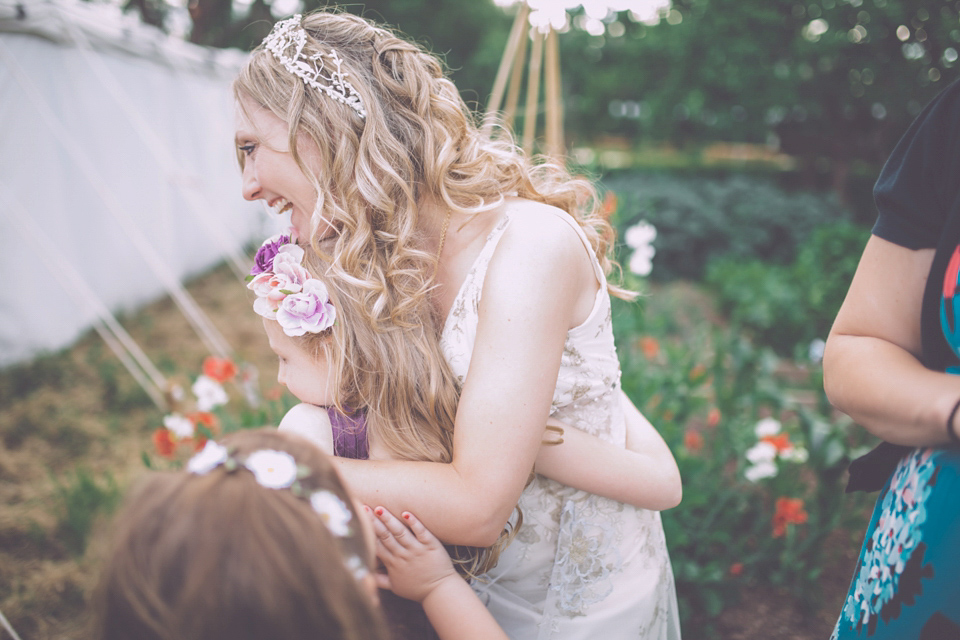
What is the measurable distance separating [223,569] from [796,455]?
2.39 metres

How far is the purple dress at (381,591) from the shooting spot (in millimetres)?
1176

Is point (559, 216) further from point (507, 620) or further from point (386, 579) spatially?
point (507, 620)

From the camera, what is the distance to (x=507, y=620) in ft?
4.37

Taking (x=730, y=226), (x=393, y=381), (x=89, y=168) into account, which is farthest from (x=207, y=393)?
(x=730, y=226)

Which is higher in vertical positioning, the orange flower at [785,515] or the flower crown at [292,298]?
the flower crown at [292,298]

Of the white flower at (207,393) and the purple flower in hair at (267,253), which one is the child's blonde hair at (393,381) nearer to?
the purple flower in hair at (267,253)

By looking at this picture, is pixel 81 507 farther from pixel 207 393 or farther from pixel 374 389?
pixel 374 389

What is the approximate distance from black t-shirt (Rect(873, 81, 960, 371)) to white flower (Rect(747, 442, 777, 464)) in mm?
1518

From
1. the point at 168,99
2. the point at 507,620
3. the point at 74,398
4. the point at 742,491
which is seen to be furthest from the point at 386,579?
the point at 168,99

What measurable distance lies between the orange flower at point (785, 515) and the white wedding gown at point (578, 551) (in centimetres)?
99

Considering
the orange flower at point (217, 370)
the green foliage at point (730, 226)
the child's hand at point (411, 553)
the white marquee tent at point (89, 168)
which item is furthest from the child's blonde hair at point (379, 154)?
the green foliage at point (730, 226)

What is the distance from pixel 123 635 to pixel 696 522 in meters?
1.91

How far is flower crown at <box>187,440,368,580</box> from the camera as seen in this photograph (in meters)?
0.80

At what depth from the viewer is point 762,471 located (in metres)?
2.34
